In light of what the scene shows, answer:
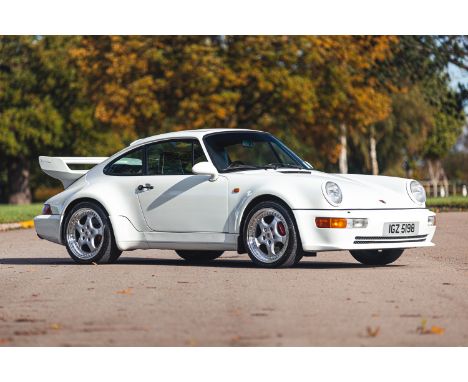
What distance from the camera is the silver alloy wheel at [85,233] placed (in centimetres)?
1412

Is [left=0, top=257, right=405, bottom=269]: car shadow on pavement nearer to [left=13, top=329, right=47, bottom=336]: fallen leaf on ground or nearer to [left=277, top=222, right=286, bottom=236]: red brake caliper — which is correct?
[left=277, top=222, right=286, bottom=236]: red brake caliper

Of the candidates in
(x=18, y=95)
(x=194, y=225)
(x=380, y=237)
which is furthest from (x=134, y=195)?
(x=18, y=95)

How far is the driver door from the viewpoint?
527 inches

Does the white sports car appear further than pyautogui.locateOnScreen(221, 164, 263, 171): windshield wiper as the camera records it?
No

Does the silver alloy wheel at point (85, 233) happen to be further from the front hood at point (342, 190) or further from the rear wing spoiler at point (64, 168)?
the front hood at point (342, 190)

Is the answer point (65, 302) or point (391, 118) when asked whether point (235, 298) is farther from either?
point (391, 118)

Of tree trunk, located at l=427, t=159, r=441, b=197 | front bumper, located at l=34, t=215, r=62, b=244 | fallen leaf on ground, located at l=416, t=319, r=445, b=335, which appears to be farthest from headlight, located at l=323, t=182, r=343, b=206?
tree trunk, located at l=427, t=159, r=441, b=197

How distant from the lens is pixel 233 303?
974 centimetres

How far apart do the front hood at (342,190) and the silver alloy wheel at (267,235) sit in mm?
259

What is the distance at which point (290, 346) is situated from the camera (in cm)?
731

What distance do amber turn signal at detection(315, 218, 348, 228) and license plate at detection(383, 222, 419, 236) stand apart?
554 millimetres

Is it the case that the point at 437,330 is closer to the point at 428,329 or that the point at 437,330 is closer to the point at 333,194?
the point at 428,329

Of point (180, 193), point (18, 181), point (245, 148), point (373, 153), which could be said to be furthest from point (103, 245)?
point (18, 181)

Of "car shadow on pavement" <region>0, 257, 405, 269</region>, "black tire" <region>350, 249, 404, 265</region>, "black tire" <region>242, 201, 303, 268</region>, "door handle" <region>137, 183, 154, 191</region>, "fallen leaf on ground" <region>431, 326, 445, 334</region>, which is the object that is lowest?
"car shadow on pavement" <region>0, 257, 405, 269</region>
